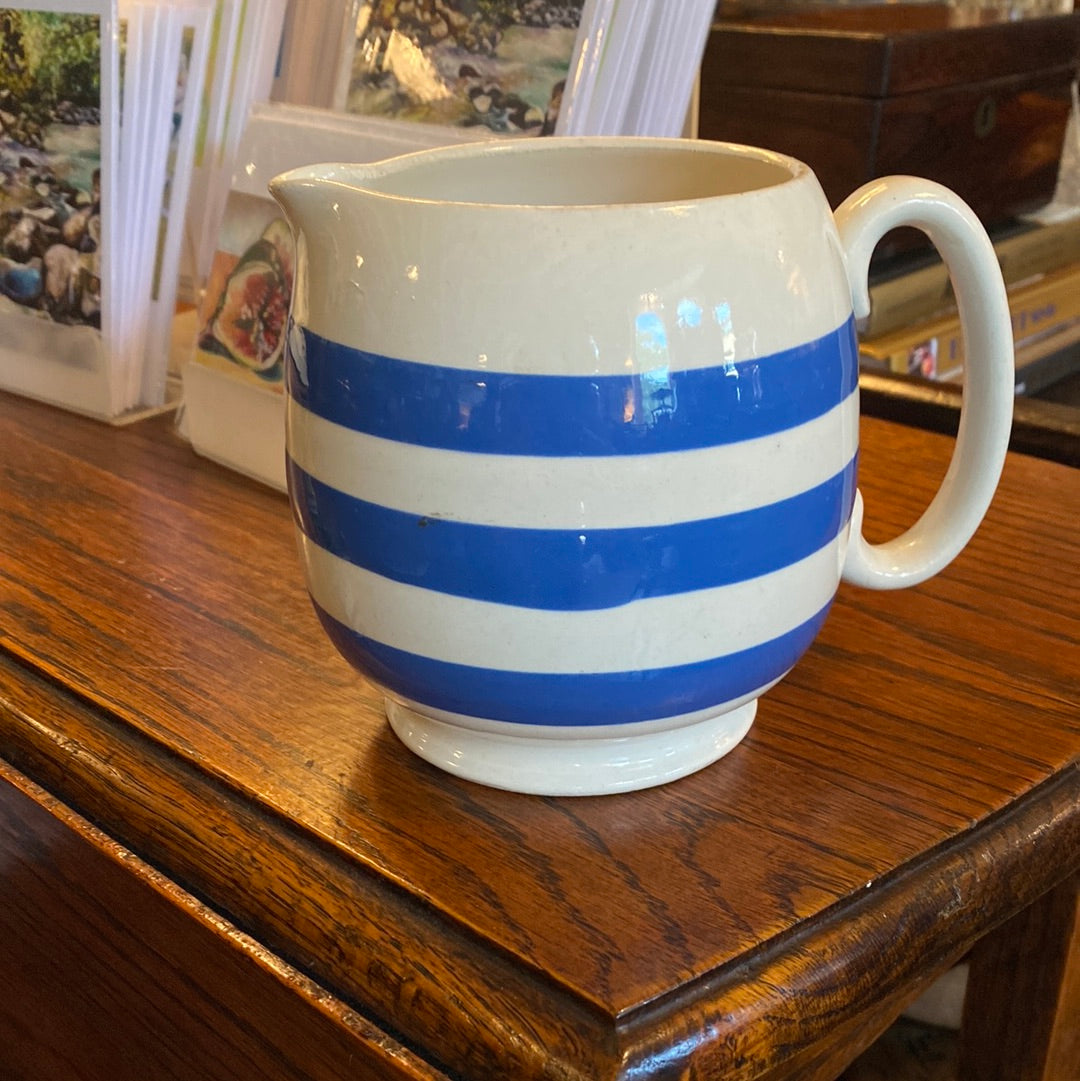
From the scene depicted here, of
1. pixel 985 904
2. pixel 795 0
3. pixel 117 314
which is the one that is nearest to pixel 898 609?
pixel 985 904

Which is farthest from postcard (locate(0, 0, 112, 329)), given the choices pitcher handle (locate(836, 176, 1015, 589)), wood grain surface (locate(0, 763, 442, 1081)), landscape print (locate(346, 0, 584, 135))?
pitcher handle (locate(836, 176, 1015, 589))

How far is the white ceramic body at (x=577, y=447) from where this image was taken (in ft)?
1.03

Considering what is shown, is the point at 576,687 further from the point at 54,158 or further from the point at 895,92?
the point at 895,92

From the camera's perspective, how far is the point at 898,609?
500 mm

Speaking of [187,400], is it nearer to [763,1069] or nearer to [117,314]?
[117,314]

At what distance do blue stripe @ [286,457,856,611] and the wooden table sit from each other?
8cm

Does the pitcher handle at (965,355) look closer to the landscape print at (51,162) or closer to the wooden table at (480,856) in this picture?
the wooden table at (480,856)

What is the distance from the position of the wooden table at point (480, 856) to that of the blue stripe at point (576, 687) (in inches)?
1.5

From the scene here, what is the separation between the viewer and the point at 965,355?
1.30ft

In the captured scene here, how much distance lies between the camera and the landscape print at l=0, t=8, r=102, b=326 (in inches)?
26.6

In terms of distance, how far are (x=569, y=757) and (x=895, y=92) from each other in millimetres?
958

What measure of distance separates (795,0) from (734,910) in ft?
4.57

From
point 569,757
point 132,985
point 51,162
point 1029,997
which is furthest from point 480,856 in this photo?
point 51,162

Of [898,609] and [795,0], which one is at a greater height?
[795,0]
